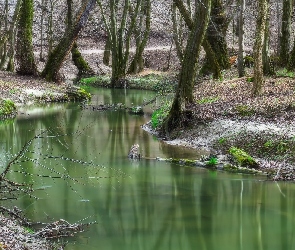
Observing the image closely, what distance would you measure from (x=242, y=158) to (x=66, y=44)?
615 inches

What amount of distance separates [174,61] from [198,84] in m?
16.9

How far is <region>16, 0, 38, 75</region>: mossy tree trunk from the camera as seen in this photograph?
86.7ft

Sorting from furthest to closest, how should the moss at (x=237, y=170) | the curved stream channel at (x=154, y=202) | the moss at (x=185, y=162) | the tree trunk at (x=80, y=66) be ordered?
the tree trunk at (x=80, y=66) < the moss at (x=185, y=162) < the moss at (x=237, y=170) < the curved stream channel at (x=154, y=202)

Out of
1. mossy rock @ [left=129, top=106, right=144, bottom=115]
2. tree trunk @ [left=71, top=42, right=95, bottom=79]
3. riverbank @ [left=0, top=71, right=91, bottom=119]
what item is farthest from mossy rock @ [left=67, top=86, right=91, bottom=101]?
tree trunk @ [left=71, top=42, right=95, bottom=79]

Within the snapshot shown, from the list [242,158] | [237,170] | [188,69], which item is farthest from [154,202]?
[188,69]

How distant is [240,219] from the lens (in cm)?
883

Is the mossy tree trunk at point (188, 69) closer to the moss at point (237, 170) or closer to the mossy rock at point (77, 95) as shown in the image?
the moss at point (237, 170)

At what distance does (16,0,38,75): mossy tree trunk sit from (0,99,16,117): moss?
7063mm

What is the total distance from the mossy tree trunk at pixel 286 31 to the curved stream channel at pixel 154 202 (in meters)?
10.1

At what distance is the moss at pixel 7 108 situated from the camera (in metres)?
18.9

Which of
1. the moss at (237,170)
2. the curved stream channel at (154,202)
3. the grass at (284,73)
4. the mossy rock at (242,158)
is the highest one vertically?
the grass at (284,73)

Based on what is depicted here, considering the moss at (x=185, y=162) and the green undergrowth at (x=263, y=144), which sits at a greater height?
the green undergrowth at (x=263, y=144)

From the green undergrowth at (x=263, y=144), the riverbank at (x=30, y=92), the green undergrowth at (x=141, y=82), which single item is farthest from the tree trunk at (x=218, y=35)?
the green undergrowth at (x=263, y=144)

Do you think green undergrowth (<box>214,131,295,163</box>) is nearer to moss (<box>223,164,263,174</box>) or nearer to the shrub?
moss (<box>223,164,263,174</box>)
